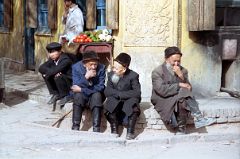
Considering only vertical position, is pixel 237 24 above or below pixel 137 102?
above

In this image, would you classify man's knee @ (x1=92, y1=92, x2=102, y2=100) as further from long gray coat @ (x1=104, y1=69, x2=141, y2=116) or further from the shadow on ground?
the shadow on ground

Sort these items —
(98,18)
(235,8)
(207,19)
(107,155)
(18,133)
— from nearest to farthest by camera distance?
(107,155) → (18,133) → (207,19) → (235,8) → (98,18)

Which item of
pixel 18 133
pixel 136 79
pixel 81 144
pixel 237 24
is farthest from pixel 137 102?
pixel 237 24

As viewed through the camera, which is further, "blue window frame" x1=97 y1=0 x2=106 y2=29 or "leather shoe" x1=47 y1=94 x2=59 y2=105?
"blue window frame" x1=97 y1=0 x2=106 y2=29

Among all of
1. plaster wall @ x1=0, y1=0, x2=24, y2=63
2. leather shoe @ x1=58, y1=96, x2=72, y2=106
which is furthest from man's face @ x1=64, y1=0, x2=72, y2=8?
plaster wall @ x1=0, y1=0, x2=24, y2=63

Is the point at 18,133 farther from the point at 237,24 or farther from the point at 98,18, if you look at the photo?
the point at 237,24

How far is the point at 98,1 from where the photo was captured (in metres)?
10.6

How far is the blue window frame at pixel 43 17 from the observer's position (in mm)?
12344

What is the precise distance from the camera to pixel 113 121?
809 cm

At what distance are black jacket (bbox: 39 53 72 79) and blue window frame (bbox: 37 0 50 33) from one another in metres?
3.23

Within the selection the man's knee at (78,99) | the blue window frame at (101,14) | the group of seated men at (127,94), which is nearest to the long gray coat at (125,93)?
the group of seated men at (127,94)

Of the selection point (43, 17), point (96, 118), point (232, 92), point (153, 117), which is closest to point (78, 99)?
point (96, 118)

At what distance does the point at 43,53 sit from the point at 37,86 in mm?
1587

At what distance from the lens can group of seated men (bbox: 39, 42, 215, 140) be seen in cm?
796
